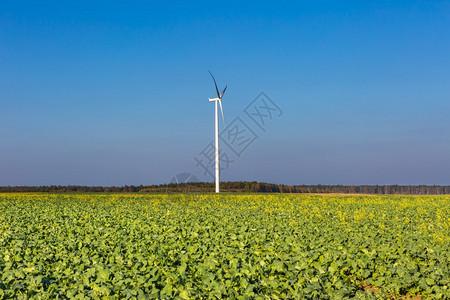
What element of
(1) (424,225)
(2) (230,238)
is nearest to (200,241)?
(2) (230,238)

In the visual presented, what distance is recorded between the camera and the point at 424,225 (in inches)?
771

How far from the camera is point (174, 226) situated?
58.2 ft

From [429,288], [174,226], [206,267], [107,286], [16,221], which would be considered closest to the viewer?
[107,286]

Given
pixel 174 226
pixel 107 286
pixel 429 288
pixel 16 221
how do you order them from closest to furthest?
pixel 107 286
pixel 429 288
pixel 174 226
pixel 16 221

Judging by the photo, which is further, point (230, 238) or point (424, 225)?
point (424, 225)

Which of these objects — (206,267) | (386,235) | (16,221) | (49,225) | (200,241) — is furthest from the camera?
(16,221)

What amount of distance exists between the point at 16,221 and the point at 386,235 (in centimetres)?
1689

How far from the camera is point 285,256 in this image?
11719 millimetres

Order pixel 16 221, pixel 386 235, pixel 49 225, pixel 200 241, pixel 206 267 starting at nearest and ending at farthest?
pixel 206 267
pixel 200 241
pixel 386 235
pixel 49 225
pixel 16 221

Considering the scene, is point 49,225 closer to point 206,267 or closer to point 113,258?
point 113,258

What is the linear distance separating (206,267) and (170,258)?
5.41 ft

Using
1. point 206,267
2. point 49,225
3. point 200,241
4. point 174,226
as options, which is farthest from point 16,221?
point 206,267

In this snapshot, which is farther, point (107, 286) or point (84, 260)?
point (84, 260)

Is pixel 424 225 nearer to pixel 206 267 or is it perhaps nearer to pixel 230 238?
pixel 230 238
